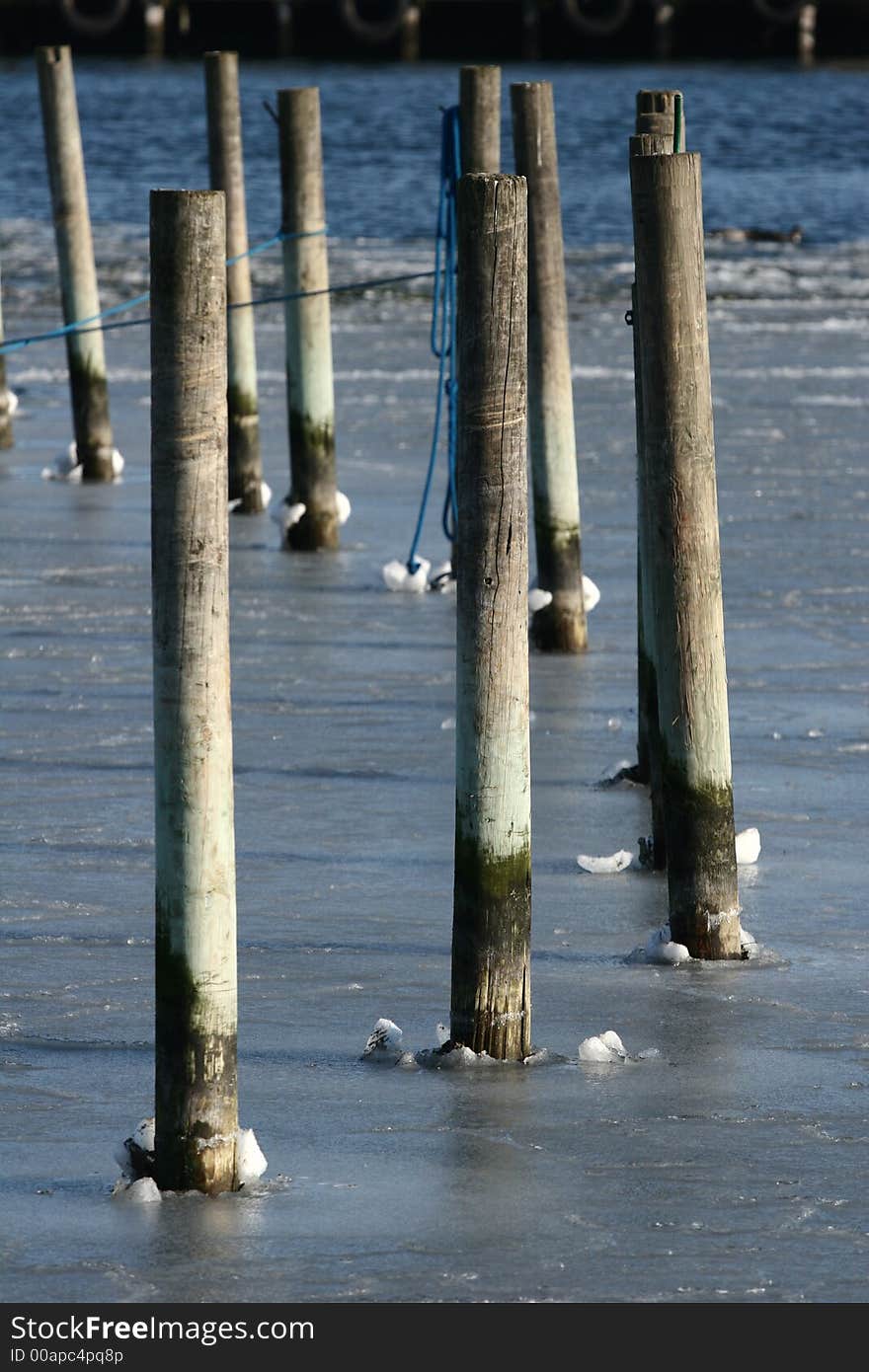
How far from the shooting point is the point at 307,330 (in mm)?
11969

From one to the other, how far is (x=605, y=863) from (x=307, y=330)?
5.47m

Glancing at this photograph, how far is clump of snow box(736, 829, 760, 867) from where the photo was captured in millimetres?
7051

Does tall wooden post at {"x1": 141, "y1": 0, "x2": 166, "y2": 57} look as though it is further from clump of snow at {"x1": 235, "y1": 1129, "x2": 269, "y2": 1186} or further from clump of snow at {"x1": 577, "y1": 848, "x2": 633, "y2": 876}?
clump of snow at {"x1": 235, "y1": 1129, "x2": 269, "y2": 1186}

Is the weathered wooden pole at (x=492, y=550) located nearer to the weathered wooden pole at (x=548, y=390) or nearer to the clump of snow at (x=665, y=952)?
the clump of snow at (x=665, y=952)

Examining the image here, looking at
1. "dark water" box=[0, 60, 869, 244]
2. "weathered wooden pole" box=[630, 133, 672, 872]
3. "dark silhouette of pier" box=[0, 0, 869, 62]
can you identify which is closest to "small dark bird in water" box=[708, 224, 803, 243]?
"dark water" box=[0, 60, 869, 244]

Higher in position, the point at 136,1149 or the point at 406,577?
the point at 406,577

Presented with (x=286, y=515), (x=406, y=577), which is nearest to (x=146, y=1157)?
(x=406, y=577)

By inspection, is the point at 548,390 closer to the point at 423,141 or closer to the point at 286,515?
the point at 286,515

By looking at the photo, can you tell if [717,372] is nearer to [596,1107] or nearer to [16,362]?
[16,362]

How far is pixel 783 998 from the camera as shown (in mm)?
5957

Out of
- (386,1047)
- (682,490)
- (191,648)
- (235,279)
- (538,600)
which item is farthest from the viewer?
(235,279)

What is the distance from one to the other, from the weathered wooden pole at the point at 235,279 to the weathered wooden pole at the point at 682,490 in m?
6.50

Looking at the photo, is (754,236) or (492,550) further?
(754,236)

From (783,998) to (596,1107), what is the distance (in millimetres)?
893
